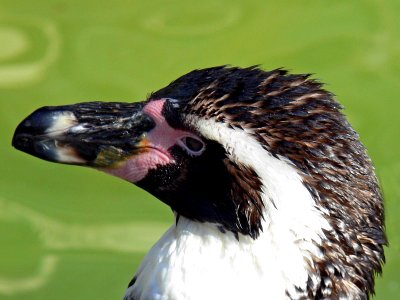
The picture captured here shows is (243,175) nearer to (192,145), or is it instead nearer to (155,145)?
(192,145)

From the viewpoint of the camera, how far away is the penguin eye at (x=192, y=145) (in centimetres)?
342

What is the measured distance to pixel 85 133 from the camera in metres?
3.46

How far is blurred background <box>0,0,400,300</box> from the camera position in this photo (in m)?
5.48

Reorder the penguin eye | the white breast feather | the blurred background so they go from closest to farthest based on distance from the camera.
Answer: the white breast feather < the penguin eye < the blurred background

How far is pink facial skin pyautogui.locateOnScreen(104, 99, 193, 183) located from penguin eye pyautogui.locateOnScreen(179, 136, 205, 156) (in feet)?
0.11

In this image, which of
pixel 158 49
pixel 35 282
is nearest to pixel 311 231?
pixel 35 282

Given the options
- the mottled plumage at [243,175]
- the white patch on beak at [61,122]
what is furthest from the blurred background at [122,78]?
the white patch on beak at [61,122]

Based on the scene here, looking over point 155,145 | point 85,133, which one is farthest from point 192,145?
point 85,133

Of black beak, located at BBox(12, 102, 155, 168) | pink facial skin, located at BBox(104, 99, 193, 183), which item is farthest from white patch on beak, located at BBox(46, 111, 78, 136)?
pink facial skin, located at BBox(104, 99, 193, 183)

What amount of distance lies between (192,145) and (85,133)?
0.34 meters

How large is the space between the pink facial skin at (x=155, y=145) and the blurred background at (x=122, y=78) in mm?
1997

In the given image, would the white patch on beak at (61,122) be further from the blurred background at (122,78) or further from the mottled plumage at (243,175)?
the blurred background at (122,78)

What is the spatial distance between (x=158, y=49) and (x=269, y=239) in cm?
282

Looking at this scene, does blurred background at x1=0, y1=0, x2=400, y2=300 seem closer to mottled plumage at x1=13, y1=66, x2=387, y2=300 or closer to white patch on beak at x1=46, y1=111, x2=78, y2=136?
mottled plumage at x1=13, y1=66, x2=387, y2=300
